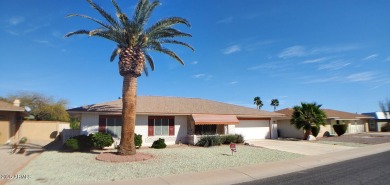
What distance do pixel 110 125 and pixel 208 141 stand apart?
29.8 ft

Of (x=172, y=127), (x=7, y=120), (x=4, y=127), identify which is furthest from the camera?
(x=7, y=120)

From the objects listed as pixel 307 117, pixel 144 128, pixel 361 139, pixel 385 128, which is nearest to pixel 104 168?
pixel 144 128

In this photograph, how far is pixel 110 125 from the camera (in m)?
24.3

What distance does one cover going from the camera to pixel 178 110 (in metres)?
27.8

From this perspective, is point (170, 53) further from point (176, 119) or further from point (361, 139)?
point (361, 139)

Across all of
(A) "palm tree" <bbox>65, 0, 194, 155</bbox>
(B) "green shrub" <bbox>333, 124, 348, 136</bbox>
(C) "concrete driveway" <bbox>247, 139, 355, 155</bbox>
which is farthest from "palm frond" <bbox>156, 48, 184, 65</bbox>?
(B) "green shrub" <bbox>333, 124, 348, 136</bbox>

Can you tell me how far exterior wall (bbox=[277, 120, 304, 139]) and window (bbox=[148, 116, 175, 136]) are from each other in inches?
677

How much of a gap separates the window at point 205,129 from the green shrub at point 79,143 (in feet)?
35.7

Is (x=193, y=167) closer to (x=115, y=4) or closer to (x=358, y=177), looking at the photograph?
(x=358, y=177)

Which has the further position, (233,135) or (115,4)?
(233,135)

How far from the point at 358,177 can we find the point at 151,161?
10658 millimetres

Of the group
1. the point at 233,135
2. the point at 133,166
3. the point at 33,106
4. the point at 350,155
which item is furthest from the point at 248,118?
the point at 33,106

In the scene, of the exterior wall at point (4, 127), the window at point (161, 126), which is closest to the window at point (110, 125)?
the window at point (161, 126)

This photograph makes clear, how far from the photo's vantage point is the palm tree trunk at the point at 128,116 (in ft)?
58.3
